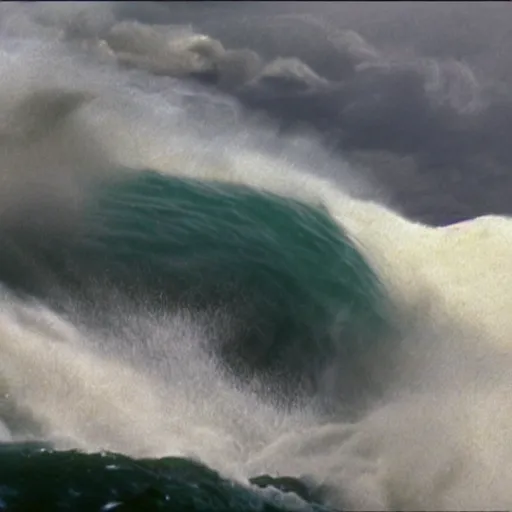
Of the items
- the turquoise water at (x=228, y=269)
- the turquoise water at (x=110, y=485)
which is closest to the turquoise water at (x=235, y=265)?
the turquoise water at (x=228, y=269)

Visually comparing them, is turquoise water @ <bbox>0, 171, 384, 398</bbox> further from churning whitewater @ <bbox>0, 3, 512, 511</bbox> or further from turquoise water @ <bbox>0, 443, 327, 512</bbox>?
turquoise water @ <bbox>0, 443, 327, 512</bbox>

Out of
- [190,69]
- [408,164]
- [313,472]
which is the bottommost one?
[313,472]

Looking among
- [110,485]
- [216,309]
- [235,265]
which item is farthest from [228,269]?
[110,485]

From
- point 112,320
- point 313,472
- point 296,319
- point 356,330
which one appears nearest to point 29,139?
point 112,320

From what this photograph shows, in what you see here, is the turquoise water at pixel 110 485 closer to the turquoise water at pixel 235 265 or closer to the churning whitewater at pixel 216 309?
the churning whitewater at pixel 216 309

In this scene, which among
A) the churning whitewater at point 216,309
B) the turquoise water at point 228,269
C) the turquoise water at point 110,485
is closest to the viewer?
the turquoise water at point 110,485

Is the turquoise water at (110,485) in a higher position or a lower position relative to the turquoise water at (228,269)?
lower

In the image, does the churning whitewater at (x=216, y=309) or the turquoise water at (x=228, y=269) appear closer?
the churning whitewater at (x=216, y=309)

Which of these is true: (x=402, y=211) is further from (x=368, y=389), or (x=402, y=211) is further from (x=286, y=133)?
(x=368, y=389)

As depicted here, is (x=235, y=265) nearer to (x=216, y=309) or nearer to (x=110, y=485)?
(x=216, y=309)
